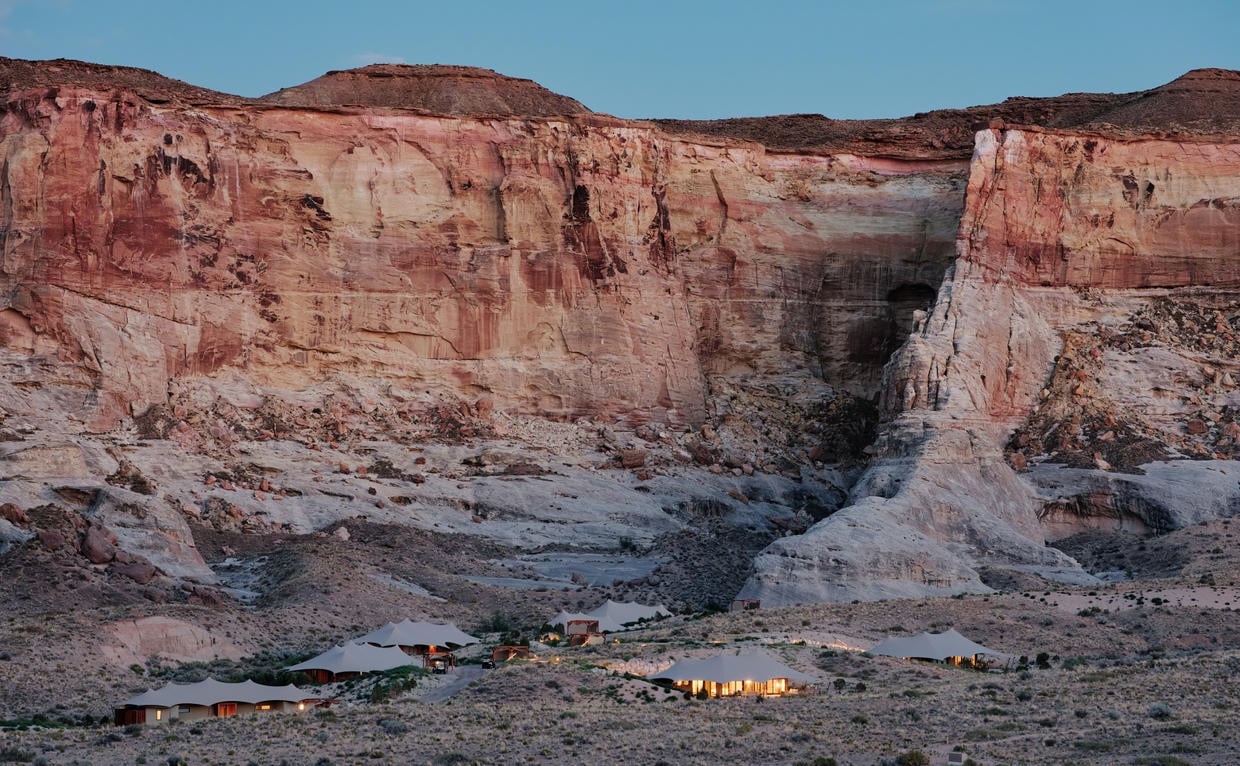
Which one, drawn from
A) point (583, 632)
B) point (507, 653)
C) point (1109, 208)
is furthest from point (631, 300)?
point (507, 653)

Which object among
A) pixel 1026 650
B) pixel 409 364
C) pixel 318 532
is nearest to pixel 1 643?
pixel 318 532

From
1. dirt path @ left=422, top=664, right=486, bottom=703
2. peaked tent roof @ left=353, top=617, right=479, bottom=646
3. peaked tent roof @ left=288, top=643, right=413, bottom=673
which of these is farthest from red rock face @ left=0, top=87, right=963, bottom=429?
dirt path @ left=422, top=664, right=486, bottom=703

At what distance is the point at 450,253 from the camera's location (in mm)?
69625

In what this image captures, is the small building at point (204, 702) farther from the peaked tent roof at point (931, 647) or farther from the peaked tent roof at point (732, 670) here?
the peaked tent roof at point (931, 647)

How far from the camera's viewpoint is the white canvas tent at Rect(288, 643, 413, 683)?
139ft

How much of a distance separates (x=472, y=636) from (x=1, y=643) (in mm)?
11867

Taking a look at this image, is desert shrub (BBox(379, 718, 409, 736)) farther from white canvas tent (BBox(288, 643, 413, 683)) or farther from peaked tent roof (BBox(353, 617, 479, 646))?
peaked tent roof (BBox(353, 617, 479, 646))

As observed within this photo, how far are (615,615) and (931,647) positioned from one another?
9.91m

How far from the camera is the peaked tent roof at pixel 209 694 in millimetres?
37938

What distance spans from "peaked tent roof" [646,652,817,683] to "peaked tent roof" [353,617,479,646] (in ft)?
27.9

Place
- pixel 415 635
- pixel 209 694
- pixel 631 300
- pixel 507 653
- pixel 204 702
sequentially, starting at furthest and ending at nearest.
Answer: pixel 631 300 < pixel 415 635 < pixel 507 653 < pixel 209 694 < pixel 204 702

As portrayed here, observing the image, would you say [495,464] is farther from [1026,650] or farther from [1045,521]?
[1026,650]

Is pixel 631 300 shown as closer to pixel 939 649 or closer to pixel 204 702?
pixel 939 649

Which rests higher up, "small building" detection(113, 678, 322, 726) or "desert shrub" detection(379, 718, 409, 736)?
"desert shrub" detection(379, 718, 409, 736)
